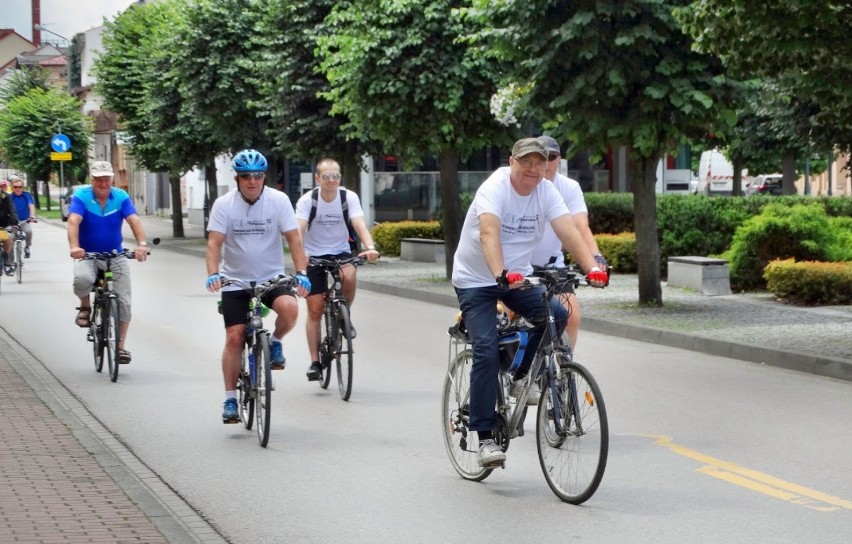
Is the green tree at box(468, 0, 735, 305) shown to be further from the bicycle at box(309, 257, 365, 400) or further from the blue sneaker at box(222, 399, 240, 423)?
the blue sneaker at box(222, 399, 240, 423)

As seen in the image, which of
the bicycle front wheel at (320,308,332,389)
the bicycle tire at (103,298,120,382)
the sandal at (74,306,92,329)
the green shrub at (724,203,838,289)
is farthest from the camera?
the green shrub at (724,203,838,289)

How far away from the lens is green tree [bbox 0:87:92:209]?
7594cm

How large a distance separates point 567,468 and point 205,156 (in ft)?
114

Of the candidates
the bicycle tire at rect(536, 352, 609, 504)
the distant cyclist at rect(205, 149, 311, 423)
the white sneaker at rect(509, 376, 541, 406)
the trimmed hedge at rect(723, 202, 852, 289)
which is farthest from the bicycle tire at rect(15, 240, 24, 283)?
the bicycle tire at rect(536, 352, 609, 504)

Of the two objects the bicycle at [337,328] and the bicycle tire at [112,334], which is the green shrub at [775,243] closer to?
the bicycle at [337,328]

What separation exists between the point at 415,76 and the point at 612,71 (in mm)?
6670

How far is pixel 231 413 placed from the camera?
9391 millimetres

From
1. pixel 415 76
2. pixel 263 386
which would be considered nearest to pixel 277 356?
pixel 263 386

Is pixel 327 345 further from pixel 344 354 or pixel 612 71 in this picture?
pixel 612 71

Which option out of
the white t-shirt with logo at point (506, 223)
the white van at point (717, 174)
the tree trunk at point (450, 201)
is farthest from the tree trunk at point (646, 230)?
the white van at point (717, 174)

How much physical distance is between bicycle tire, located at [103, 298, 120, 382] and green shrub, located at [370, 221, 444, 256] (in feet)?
64.9

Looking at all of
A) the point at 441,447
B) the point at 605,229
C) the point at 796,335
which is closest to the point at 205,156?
the point at 605,229

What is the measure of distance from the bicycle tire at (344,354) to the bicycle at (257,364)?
4.45ft

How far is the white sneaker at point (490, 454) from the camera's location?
7.24m
